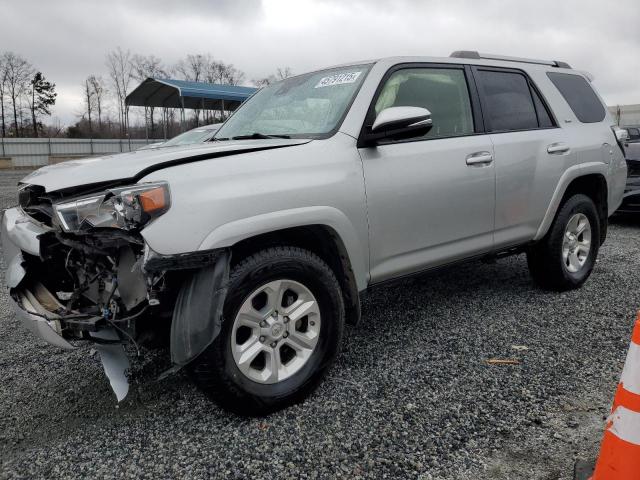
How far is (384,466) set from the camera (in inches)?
88.7

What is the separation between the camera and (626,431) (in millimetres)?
1857

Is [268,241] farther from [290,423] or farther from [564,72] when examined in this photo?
[564,72]

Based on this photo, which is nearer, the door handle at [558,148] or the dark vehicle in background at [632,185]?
the door handle at [558,148]

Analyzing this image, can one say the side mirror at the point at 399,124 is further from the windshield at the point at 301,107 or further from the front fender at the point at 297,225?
the front fender at the point at 297,225

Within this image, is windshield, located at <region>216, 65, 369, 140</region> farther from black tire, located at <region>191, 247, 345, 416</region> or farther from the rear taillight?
the rear taillight

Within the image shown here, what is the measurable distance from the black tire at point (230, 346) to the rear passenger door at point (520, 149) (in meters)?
1.71

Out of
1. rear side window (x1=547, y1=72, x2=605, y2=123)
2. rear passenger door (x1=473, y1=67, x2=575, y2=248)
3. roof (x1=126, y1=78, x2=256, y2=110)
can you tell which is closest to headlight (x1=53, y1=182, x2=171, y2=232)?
rear passenger door (x1=473, y1=67, x2=575, y2=248)

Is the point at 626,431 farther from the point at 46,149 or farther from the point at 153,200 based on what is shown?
the point at 46,149

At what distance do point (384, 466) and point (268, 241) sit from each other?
3.88 ft

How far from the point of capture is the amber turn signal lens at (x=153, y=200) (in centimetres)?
225

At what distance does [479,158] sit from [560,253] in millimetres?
1420

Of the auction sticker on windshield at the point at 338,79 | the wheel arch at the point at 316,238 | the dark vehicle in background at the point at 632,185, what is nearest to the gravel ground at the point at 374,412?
the wheel arch at the point at 316,238

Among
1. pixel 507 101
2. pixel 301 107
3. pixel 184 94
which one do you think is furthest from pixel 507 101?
pixel 184 94

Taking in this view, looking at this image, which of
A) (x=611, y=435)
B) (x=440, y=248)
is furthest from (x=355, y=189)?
(x=611, y=435)
